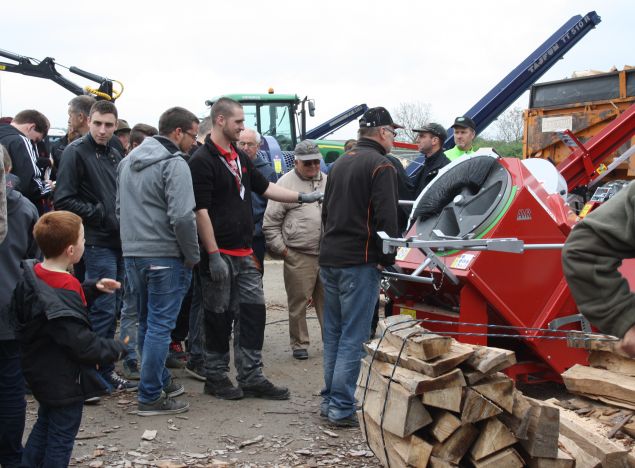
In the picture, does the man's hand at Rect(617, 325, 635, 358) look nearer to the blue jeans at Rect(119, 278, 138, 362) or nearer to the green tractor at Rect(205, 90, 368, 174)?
the blue jeans at Rect(119, 278, 138, 362)

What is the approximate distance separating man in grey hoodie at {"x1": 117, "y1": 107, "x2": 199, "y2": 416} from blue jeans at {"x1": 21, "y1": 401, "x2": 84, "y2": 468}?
4.11ft

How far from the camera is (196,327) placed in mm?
6086

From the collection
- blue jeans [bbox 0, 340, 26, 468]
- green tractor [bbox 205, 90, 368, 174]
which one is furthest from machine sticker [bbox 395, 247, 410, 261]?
green tractor [bbox 205, 90, 368, 174]

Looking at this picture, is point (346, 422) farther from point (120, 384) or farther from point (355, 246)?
point (120, 384)

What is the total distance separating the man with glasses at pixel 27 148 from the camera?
567 cm

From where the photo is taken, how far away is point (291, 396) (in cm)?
550

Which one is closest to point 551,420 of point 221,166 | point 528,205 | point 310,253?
point 528,205

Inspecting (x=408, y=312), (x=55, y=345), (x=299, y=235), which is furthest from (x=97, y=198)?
(x=408, y=312)

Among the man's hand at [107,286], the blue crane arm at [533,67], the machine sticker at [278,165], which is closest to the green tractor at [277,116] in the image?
the machine sticker at [278,165]

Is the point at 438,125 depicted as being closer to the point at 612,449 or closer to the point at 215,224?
the point at 215,224

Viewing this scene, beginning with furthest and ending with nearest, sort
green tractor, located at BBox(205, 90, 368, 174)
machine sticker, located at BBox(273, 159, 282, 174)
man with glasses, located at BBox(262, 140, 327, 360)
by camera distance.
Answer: green tractor, located at BBox(205, 90, 368, 174) → machine sticker, located at BBox(273, 159, 282, 174) → man with glasses, located at BBox(262, 140, 327, 360)

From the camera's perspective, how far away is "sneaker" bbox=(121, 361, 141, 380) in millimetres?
5742

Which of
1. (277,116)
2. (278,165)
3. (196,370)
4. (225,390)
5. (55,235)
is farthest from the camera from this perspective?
(277,116)

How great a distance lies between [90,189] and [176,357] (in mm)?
1766
